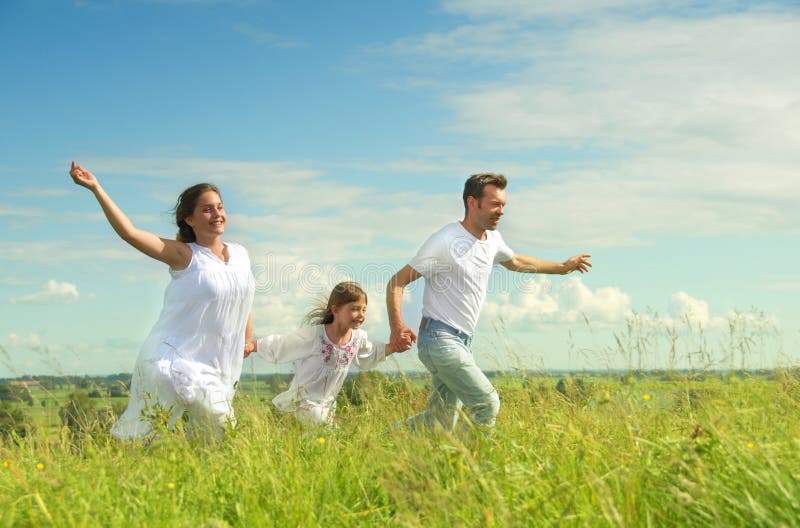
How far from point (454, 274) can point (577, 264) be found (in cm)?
192

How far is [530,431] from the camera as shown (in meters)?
5.39

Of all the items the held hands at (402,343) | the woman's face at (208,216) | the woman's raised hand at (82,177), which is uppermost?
the woman's raised hand at (82,177)

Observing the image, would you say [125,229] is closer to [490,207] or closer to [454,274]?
[454,274]

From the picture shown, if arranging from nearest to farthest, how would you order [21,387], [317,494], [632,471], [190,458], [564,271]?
[632,471] < [317,494] < [190,458] < [21,387] < [564,271]

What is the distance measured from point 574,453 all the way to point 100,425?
4040 millimetres

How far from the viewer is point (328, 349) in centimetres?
712

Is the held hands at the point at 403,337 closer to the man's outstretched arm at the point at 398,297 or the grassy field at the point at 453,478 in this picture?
the man's outstretched arm at the point at 398,297

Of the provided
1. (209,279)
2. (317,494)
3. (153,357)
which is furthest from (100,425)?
(317,494)

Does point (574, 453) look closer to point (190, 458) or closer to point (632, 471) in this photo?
point (632, 471)

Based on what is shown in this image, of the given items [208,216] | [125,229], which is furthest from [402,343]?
[125,229]

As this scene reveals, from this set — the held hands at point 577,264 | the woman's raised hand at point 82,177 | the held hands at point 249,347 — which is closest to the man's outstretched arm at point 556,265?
the held hands at point 577,264

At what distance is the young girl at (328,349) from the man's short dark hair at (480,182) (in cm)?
138

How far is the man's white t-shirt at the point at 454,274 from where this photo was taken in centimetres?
636

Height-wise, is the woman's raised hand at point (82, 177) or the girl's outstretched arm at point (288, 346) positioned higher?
the woman's raised hand at point (82, 177)
